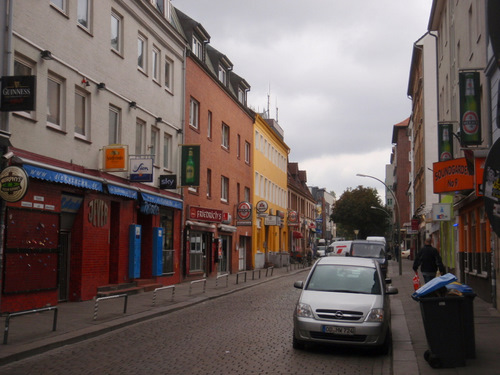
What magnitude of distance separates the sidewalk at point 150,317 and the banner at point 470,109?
4.53m

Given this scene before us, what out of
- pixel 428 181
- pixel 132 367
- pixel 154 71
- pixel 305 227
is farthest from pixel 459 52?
pixel 305 227

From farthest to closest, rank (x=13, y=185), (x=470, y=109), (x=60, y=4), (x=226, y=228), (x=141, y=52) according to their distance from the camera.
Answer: (x=226, y=228), (x=141, y=52), (x=60, y=4), (x=470, y=109), (x=13, y=185)

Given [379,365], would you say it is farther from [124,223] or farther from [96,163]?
[124,223]

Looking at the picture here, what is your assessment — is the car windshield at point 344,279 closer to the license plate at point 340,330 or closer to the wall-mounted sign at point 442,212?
the license plate at point 340,330

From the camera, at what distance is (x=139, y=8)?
22.7m

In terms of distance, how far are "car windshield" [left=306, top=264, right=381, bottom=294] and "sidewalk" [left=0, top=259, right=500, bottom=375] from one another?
1109 mm

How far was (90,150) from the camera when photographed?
18.7 meters

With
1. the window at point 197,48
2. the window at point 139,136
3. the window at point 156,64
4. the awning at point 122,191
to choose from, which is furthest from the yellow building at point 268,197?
the awning at point 122,191

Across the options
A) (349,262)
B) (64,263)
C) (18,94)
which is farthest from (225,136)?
(349,262)

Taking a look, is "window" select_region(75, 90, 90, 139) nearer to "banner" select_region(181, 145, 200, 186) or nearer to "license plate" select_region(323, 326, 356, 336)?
"banner" select_region(181, 145, 200, 186)

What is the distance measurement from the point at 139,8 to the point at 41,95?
7.93 meters

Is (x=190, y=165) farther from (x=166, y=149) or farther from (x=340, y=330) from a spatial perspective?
(x=340, y=330)

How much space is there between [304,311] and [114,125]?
12.5 m

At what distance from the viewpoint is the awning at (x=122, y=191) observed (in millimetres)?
19331
